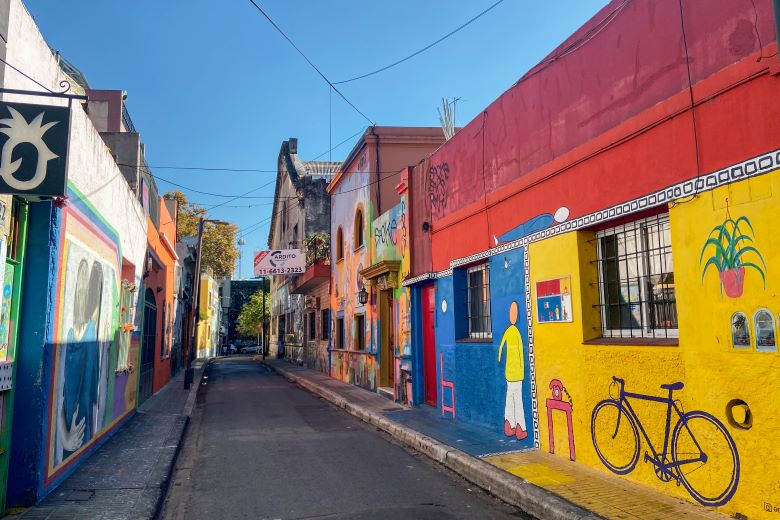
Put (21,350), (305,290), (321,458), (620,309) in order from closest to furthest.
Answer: (21,350), (620,309), (321,458), (305,290)

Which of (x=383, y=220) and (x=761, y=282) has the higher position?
(x=383, y=220)

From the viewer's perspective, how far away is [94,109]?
1301 cm

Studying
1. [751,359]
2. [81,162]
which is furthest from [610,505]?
[81,162]

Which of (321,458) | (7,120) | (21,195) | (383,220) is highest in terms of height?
(383,220)

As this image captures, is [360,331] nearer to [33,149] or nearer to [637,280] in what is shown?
[637,280]

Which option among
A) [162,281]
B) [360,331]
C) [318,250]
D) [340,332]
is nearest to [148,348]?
[162,281]

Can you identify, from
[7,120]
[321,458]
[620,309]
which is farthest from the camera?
[321,458]

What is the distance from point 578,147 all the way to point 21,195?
5.77m

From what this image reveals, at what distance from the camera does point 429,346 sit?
467 inches

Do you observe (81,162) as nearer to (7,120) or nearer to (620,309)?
(7,120)

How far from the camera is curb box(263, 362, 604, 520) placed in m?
5.10

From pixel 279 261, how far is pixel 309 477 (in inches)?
681

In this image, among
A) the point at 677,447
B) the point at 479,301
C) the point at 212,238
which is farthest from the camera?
the point at 212,238

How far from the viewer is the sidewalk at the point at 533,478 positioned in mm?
4969
